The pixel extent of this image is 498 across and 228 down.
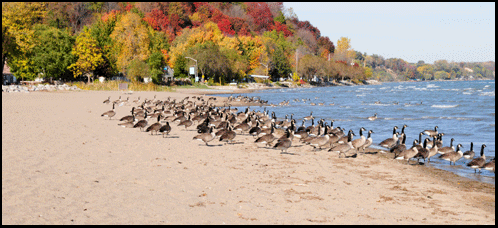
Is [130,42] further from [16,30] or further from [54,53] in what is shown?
[16,30]

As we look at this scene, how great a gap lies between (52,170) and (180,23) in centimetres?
15622

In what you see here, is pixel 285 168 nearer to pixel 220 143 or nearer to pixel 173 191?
pixel 173 191

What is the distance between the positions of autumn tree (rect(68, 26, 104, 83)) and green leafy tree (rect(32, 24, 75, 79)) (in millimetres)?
1178

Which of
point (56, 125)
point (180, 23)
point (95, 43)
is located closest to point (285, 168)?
point (56, 125)

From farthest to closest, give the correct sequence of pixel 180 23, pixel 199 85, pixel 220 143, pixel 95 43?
pixel 180 23, pixel 199 85, pixel 95 43, pixel 220 143

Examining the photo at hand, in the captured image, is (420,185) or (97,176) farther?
(420,185)

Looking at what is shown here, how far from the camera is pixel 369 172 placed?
14.0 meters

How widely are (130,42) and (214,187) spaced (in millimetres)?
80062

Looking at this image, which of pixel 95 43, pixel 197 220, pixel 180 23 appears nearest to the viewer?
pixel 197 220

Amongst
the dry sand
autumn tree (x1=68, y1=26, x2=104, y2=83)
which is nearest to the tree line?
autumn tree (x1=68, y1=26, x2=104, y2=83)

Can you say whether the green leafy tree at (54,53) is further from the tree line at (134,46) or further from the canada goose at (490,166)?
the canada goose at (490,166)

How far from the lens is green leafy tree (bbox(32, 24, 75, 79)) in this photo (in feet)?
245

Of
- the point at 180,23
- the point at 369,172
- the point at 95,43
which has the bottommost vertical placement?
the point at 369,172

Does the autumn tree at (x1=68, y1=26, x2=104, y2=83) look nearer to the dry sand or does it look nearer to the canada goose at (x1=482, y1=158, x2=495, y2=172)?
the dry sand
